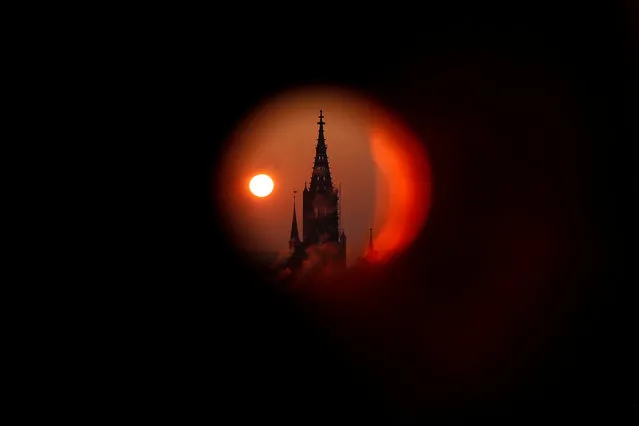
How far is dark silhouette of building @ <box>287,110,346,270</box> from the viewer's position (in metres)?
69.1

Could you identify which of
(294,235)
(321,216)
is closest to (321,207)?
(321,216)

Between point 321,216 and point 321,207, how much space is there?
38.4 inches

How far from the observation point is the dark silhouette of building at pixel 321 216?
6912 centimetres

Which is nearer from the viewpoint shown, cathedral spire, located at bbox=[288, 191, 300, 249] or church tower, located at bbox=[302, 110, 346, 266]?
cathedral spire, located at bbox=[288, 191, 300, 249]

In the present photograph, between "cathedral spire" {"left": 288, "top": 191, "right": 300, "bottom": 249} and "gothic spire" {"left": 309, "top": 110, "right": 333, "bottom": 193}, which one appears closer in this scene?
"cathedral spire" {"left": 288, "top": 191, "right": 300, "bottom": 249}

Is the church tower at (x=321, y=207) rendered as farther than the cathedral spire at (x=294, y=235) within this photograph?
Yes

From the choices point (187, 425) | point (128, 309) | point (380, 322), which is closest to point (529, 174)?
point (380, 322)

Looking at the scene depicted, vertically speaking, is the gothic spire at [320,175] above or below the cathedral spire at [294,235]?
above

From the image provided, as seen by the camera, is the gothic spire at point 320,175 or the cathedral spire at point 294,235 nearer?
the cathedral spire at point 294,235

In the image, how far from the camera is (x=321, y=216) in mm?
72062

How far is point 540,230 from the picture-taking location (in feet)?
123

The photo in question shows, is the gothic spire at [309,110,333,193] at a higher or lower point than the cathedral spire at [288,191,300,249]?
higher

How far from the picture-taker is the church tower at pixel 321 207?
234 feet

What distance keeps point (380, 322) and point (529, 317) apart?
7258mm
